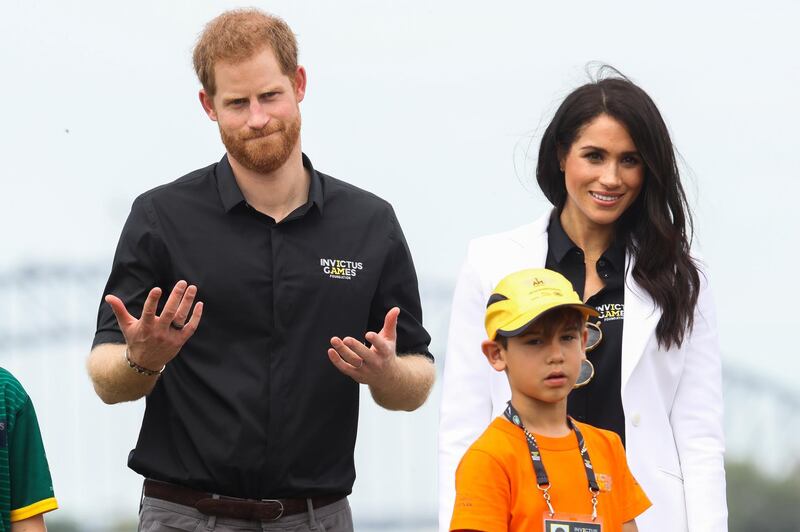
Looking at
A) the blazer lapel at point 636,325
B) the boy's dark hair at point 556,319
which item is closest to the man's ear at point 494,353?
the boy's dark hair at point 556,319

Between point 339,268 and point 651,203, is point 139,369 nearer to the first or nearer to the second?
point 339,268

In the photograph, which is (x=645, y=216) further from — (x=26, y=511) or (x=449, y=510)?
(x=26, y=511)

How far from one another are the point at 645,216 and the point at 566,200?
29cm

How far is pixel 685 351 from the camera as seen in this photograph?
521cm

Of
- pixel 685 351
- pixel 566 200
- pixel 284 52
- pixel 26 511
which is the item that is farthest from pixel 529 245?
pixel 26 511

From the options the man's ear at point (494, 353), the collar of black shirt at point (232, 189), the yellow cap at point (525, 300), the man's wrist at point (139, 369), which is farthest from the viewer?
the collar of black shirt at point (232, 189)

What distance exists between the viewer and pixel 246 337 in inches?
199

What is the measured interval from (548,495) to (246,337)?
1152 mm

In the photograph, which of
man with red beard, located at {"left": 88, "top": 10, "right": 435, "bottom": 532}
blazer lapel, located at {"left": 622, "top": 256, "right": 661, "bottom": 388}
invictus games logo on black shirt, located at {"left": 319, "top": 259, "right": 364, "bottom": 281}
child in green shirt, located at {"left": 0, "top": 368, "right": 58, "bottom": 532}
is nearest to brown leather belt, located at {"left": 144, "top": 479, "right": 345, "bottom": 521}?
man with red beard, located at {"left": 88, "top": 10, "right": 435, "bottom": 532}

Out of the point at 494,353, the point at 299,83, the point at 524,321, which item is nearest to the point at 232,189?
the point at 299,83

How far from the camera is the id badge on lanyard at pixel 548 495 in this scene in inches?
171

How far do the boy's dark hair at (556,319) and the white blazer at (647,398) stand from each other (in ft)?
1.88

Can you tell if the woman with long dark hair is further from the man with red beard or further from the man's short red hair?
the man's short red hair

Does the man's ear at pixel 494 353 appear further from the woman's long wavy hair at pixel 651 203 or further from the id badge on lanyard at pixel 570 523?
the woman's long wavy hair at pixel 651 203
